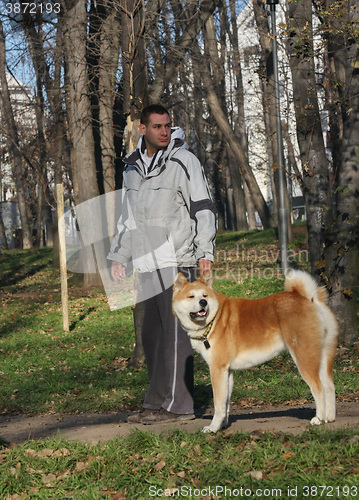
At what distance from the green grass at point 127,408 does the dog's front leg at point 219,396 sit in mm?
190

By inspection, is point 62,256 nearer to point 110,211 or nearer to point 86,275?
point 86,275

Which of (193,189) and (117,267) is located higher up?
(193,189)

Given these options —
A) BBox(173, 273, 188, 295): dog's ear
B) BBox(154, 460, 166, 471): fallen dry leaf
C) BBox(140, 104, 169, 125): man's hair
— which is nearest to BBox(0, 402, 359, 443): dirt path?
BBox(154, 460, 166, 471): fallen dry leaf

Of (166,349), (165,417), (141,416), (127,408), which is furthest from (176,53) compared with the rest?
(165,417)

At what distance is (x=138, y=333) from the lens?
999 cm

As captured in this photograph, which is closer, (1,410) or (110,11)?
(1,410)

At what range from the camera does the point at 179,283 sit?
5586 millimetres

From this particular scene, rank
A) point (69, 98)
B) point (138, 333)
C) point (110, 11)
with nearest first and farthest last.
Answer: point (138, 333), point (110, 11), point (69, 98)

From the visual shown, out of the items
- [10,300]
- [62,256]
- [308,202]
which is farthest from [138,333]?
[10,300]

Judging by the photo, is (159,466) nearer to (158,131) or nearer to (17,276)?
(158,131)

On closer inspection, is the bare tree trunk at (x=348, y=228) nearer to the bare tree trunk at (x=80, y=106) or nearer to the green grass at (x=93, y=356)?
the green grass at (x=93, y=356)

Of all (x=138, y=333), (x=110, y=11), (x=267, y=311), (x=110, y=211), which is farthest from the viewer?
(x=110, y=211)

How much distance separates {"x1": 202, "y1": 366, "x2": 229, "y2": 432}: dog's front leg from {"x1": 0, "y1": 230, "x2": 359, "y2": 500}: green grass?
0.19 m

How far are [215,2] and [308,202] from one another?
995 cm
